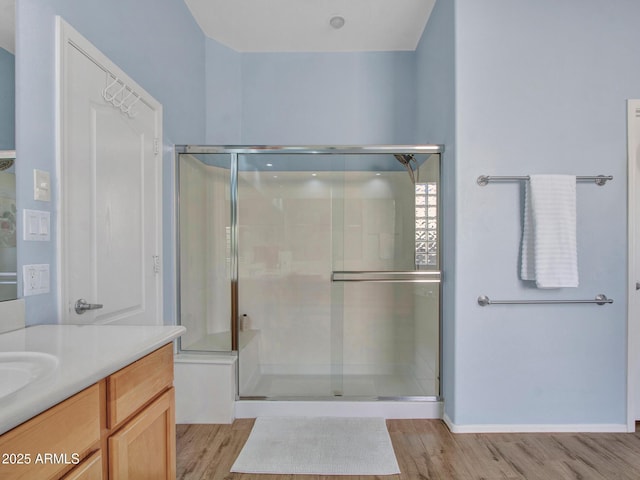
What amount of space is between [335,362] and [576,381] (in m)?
1.54

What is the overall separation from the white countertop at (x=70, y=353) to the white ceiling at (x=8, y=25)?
3.12 feet

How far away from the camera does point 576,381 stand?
2072mm

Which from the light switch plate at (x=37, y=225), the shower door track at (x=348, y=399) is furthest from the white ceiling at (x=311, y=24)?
the shower door track at (x=348, y=399)

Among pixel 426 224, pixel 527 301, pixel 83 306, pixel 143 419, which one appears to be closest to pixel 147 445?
pixel 143 419

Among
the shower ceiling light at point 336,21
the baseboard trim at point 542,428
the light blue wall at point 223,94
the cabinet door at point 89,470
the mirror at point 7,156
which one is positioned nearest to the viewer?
the cabinet door at point 89,470

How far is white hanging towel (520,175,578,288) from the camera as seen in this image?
196 cm

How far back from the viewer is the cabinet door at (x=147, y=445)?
891 mm

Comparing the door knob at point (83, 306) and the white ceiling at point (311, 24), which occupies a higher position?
the white ceiling at point (311, 24)

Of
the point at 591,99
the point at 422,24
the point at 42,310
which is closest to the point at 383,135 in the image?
the point at 422,24

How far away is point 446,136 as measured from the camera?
7.29 ft

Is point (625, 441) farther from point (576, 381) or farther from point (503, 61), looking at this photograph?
point (503, 61)

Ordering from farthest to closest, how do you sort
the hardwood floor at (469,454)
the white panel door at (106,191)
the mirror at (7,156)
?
the hardwood floor at (469,454) < the white panel door at (106,191) < the mirror at (7,156)

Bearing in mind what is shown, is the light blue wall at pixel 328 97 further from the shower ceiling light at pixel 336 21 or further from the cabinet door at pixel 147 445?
the cabinet door at pixel 147 445

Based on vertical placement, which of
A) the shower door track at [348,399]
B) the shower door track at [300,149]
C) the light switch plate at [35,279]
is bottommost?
the shower door track at [348,399]
